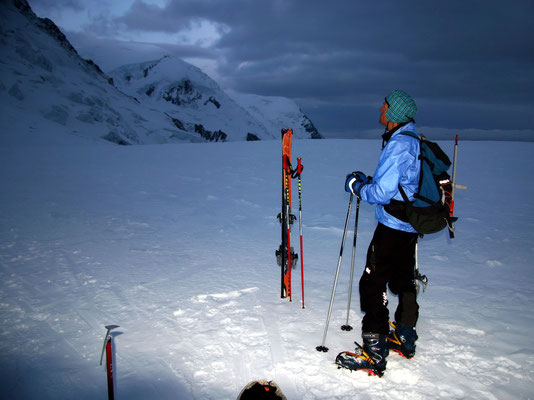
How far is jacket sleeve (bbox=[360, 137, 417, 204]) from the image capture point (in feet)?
9.73

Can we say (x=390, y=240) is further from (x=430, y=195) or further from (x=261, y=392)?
(x=261, y=392)

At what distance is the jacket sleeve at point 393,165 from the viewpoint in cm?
296

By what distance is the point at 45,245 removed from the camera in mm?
6645

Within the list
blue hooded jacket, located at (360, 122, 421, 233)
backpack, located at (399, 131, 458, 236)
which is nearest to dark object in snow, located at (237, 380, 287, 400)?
blue hooded jacket, located at (360, 122, 421, 233)

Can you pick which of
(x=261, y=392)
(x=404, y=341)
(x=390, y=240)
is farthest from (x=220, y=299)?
(x=261, y=392)

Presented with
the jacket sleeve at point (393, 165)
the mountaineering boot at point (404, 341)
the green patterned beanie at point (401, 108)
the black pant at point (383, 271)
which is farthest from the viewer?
the mountaineering boot at point (404, 341)

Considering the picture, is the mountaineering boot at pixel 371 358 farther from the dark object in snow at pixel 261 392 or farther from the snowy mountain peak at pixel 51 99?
the snowy mountain peak at pixel 51 99

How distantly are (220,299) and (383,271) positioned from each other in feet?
7.77

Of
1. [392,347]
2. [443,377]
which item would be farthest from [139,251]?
[443,377]

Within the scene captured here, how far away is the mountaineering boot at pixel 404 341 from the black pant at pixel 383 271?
1.03 feet

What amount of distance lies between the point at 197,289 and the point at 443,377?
10.5ft

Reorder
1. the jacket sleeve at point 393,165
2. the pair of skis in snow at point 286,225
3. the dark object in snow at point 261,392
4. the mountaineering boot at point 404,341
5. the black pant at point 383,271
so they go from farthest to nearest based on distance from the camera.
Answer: the pair of skis in snow at point 286,225 < the mountaineering boot at point 404,341 < the black pant at point 383,271 < the jacket sleeve at point 393,165 < the dark object in snow at point 261,392

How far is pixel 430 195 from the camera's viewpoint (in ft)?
10.1

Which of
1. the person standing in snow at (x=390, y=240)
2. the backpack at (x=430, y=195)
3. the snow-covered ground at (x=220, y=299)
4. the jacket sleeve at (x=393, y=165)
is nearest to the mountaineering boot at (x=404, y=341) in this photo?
the person standing in snow at (x=390, y=240)
